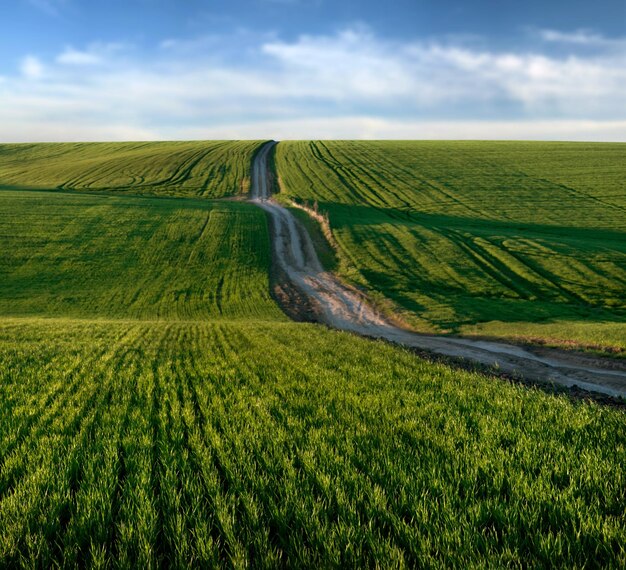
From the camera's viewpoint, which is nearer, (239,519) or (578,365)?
(239,519)

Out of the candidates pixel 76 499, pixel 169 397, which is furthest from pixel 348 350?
pixel 76 499

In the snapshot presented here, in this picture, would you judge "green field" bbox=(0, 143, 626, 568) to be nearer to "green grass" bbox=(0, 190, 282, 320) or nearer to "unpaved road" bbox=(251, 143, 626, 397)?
"unpaved road" bbox=(251, 143, 626, 397)

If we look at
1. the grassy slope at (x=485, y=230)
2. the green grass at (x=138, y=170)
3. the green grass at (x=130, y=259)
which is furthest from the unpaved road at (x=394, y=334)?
the green grass at (x=138, y=170)

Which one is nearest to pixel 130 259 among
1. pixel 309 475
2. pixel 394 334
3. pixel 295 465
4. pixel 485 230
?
pixel 394 334

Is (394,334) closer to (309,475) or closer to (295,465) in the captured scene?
(295,465)

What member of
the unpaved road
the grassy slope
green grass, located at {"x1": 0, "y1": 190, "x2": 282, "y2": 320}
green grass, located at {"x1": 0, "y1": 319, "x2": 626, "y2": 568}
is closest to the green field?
green grass, located at {"x1": 0, "y1": 319, "x2": 626, "y2": 568}

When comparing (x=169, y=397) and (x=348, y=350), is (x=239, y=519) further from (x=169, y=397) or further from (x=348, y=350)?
(x=348, y=350)

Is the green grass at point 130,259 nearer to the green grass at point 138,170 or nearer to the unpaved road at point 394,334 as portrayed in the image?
the unpaved road at point 394,334
